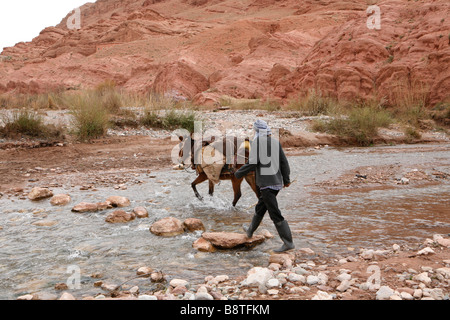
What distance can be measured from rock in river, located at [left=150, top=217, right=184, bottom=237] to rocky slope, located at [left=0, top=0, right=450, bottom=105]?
19976 millimetres

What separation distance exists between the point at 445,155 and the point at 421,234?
8.86 meters

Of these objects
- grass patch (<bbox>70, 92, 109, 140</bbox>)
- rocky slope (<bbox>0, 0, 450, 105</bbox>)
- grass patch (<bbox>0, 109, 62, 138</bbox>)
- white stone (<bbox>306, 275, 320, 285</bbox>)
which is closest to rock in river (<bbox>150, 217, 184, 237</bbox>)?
white stone (<bbox>306, 275, 320, 285</bbox>)

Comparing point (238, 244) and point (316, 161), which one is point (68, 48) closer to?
point (316, 161)

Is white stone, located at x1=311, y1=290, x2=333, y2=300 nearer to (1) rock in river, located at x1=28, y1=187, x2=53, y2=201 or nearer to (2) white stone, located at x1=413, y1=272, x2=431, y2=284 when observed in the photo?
(2) white stone, located at x1=413, y1=272, x2=431, y2=284

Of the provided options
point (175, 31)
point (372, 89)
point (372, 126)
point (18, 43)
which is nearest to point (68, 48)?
point (175, 31)

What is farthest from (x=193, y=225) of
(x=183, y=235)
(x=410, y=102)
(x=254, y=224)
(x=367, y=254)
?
(x=410, y=102)

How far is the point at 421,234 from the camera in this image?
16.9 ft

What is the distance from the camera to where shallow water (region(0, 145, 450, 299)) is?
420cm

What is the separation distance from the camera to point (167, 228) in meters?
5.39

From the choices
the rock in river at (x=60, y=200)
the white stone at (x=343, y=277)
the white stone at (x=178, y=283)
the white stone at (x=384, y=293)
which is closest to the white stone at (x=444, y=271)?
the white stone at (x=384, y=293)

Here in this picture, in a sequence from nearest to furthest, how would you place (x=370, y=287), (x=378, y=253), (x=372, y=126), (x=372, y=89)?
1. (x=370, y=287)
2. (x=378, y=253)
3. (x=372, y=126)
4. (x=372, y=89)

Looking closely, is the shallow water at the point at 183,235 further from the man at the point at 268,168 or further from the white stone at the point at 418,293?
the white stone at the point at 418,293

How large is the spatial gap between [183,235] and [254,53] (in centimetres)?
3846

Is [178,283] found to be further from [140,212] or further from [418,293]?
[140,212]
